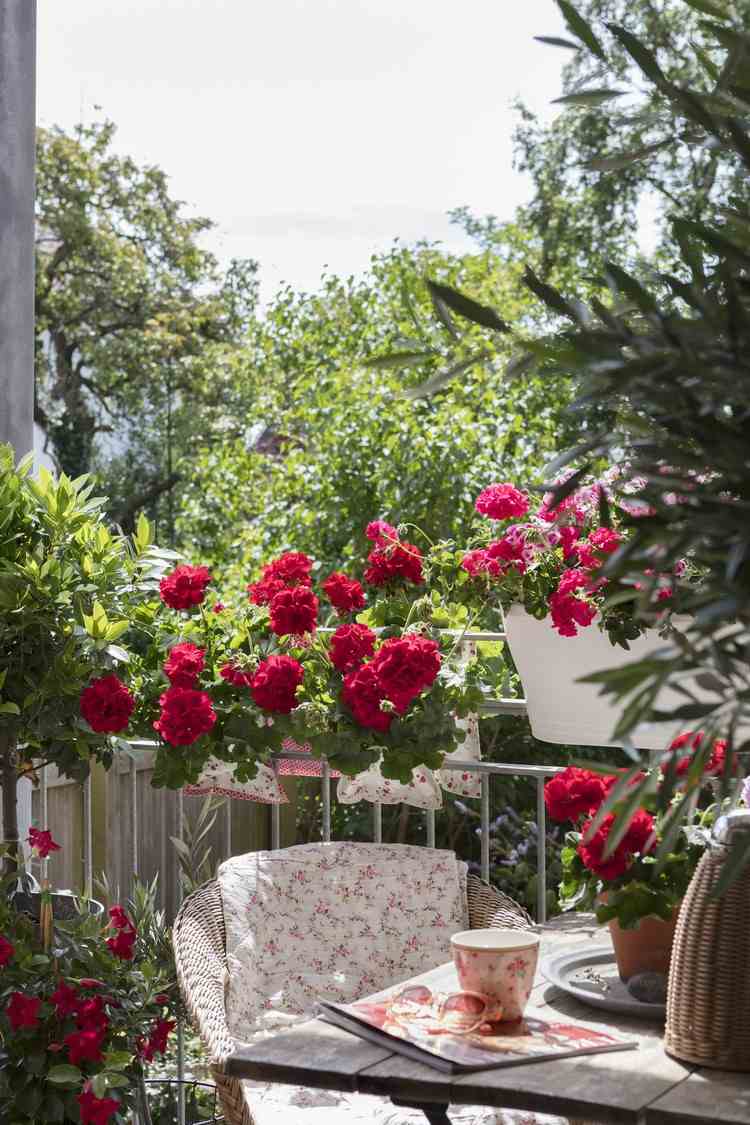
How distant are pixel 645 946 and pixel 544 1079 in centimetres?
31

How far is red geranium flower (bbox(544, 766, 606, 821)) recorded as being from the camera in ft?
4.60

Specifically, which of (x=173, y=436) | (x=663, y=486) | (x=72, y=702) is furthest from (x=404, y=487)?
(x=173, y=436)

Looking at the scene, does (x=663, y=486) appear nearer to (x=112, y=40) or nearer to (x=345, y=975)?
(x=345, y=975)

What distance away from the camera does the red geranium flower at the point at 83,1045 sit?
1.96m

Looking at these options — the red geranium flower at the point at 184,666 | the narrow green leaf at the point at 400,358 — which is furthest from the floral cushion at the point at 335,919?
the narrow green leaf at the point at 400,358

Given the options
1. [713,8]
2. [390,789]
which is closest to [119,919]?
[390,789]

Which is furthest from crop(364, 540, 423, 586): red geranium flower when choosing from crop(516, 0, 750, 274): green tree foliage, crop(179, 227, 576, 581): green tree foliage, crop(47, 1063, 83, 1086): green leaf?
crop(516, 0, 750, 274): green tree foliage

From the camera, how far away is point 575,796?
55.3 inches

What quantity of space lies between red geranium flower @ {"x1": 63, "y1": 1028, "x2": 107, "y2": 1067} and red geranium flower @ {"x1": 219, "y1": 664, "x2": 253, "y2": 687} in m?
0.61

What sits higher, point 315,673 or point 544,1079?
point 315,673

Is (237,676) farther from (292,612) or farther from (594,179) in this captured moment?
(594,179)

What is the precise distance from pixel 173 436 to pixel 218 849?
744cm

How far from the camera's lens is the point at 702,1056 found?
118 centimetres

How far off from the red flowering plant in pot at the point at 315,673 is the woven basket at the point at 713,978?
34.6 inches
